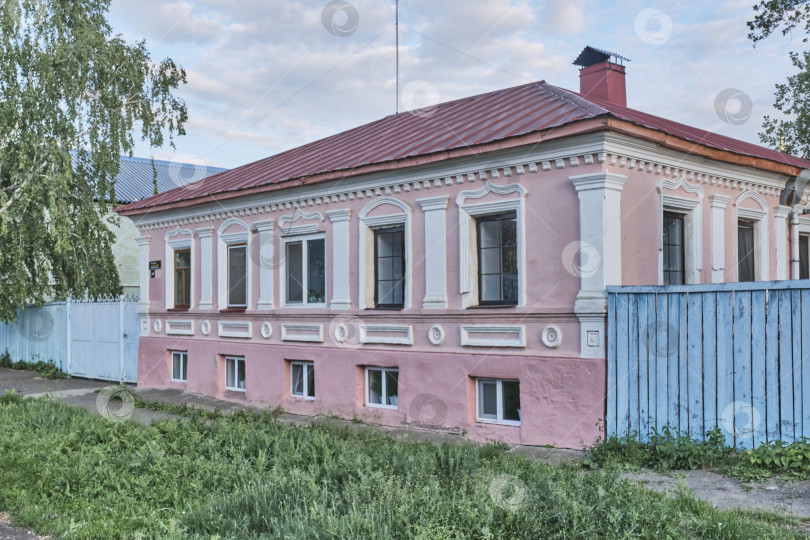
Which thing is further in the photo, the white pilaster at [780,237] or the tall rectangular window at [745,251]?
the white pilaster at [780,237]

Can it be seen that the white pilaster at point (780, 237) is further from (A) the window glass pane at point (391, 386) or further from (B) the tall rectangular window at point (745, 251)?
(A) the window glass pane at point (391, 386)

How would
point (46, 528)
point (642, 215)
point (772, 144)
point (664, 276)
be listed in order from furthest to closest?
point (772, 144), point (664, 276), point (642, 215), point (46, 528)

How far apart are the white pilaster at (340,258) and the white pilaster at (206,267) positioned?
376 cm

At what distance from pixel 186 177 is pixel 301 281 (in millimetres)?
24681

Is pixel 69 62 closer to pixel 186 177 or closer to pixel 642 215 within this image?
pixel 642 215

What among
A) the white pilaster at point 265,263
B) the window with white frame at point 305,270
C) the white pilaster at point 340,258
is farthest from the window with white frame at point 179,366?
the white pilaster at point 340,258

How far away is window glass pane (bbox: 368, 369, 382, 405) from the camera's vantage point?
11680mm

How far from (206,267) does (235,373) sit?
235 cm

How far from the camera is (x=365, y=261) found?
38.5ft

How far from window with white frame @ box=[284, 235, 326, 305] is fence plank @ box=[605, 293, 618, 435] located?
565 cm

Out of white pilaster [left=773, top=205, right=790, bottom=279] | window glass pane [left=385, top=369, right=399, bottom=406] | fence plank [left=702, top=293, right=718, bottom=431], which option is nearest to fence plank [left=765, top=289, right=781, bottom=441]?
fence plank [left=702, top=293, right=718, bottom=431]

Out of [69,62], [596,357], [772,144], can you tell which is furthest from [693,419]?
[772,144]

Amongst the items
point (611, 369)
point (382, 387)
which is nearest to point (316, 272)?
point (382, 387)

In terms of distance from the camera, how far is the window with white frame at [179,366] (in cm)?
1566
